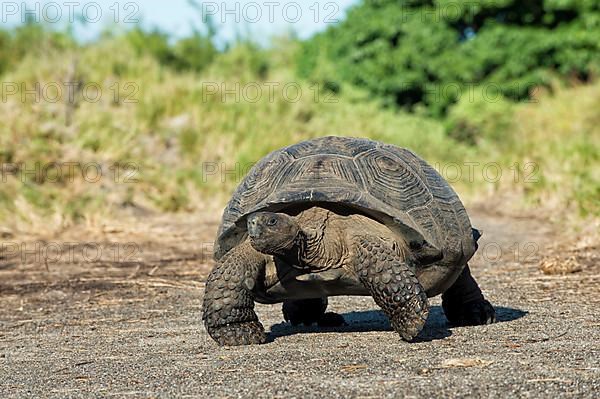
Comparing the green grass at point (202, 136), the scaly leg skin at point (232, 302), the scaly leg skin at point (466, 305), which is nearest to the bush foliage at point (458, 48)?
the green grass at point (202, 136)

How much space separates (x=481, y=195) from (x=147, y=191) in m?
4.98

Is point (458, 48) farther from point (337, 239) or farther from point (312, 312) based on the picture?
point (337, 239)

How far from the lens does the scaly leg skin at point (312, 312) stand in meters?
5.36

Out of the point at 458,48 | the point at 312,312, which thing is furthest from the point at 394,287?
the point at 458,48

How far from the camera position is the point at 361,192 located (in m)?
4.73

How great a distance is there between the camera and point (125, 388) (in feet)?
12.1

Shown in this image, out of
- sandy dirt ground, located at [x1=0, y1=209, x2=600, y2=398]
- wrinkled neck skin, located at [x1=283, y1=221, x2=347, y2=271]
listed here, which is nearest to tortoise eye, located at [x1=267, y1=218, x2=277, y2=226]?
wrinkled neck skin, located at [x1=283, y1=221, x2=347, y2=271]

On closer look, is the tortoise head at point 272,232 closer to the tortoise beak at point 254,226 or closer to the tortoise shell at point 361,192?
the tortoise beak at point 254,226

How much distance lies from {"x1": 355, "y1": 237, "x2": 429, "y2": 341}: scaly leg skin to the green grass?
20.1 ft

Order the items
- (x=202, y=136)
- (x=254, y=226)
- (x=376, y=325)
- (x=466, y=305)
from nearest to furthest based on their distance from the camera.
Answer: (x=254, y=226)
(x=466, y=305)
(x=376, y=325)
(x=202, y=136)

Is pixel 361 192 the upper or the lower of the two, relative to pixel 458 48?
upper

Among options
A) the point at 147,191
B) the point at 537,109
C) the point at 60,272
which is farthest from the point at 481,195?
the point at 60,272

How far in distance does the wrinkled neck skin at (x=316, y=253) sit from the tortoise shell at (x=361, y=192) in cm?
18

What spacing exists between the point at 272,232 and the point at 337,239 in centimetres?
38
